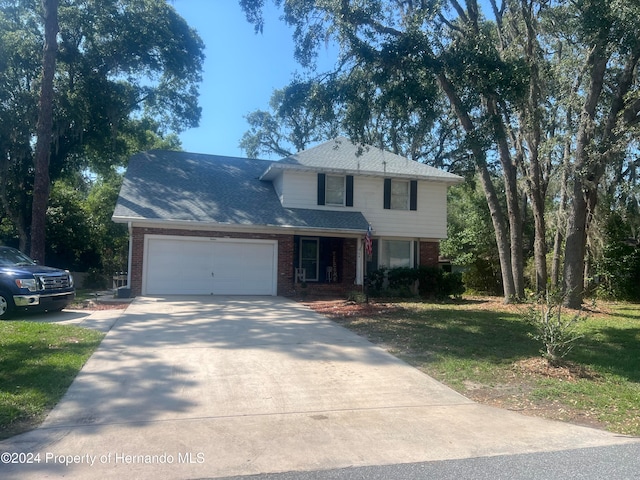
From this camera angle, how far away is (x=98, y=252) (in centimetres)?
2594

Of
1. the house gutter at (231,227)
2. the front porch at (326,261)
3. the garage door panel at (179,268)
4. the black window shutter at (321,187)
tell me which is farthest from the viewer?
the black window shutter at (321,187)

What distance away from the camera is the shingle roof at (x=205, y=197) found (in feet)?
58.4

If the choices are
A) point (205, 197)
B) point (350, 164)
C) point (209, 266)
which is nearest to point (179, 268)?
point (209, 266)

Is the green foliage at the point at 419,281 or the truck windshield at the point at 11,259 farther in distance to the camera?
the green foliage at the point at 419,281

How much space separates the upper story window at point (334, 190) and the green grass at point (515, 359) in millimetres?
7686

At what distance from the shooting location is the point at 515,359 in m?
8.76

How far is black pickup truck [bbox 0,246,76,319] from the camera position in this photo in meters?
11.4

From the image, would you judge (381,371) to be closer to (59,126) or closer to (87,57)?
(59,126)

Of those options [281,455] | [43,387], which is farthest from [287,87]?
[281,455]

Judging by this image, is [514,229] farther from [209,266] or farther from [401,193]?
[209,266]

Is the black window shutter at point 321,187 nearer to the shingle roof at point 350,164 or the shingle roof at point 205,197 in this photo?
the shingle roof at point 350,164

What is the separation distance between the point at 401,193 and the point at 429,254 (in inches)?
116

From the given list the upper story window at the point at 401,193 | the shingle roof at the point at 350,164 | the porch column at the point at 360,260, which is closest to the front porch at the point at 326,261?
the porch column at the point at 360,260

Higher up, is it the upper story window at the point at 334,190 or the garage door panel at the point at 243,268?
the upper story window at the point at 334,190
